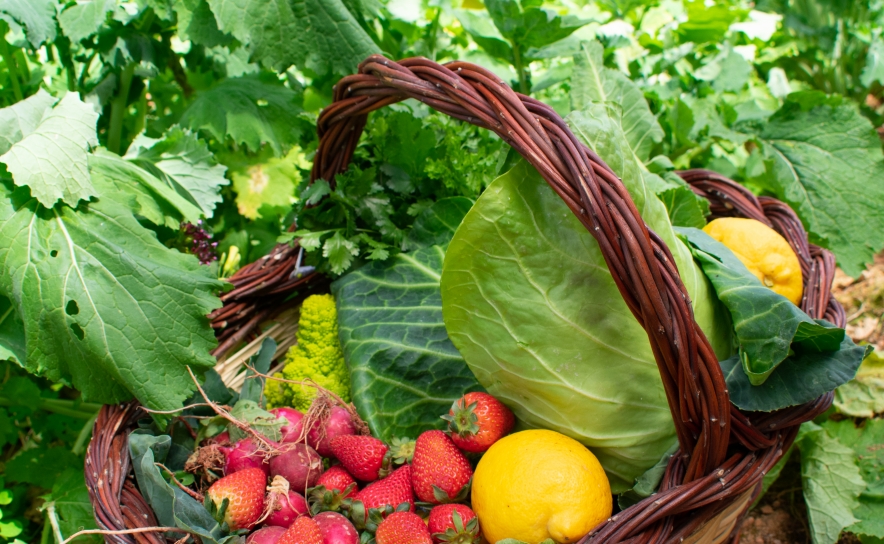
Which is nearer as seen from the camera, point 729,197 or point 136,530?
point 136,530

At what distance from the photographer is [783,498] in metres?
1.86

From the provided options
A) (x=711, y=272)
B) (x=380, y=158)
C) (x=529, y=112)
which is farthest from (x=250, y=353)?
(x=711, y=272)

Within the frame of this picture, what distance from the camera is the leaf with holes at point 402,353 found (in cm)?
155

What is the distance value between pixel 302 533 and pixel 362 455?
227mm

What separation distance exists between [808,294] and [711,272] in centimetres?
41

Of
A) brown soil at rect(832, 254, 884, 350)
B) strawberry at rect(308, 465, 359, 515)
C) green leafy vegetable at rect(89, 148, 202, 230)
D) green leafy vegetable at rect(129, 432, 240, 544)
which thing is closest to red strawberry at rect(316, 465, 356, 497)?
strawberry at rect(308, 465, 359, 515)

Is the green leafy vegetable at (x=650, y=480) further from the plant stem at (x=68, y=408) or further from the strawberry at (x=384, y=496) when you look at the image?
the plant stem at (x=68, y=408)

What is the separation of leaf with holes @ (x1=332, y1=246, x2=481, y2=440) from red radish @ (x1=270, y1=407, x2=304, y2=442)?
161mm

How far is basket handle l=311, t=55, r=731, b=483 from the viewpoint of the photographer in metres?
0.99

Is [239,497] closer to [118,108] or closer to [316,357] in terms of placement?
[316,357]

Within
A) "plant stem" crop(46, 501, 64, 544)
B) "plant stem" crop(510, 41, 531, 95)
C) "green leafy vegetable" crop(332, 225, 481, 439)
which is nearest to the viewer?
"plant stem" crop(46, 501, 64, 544)

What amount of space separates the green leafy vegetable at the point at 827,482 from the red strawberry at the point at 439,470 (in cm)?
99

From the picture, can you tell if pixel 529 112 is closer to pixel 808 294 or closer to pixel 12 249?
pixel 808 294

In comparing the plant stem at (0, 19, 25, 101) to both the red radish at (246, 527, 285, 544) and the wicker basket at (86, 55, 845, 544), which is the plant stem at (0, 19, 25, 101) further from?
the red radish at (246, 527, 285, 544)
